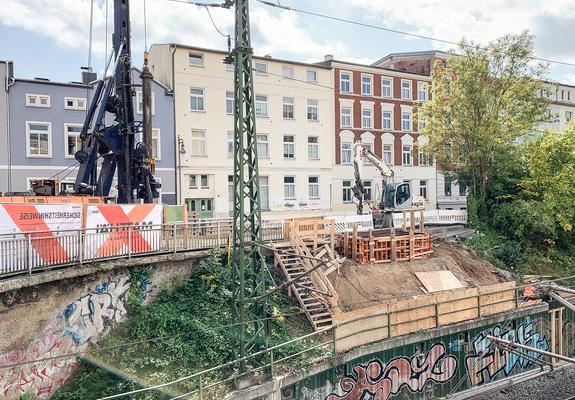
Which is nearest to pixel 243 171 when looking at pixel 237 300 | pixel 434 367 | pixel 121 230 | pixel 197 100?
pixel 237 300

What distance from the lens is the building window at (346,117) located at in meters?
36.8

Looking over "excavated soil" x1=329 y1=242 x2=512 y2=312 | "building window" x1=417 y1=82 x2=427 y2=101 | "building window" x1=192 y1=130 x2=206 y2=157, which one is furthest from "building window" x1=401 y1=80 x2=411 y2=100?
"excavated soil" x1=329 y1=242 x2=512 y2=312

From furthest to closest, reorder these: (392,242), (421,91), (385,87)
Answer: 1. (421,91)
2. (385,87)
3. (392,242)

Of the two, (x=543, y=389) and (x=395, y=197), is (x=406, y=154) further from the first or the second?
(x=543, y=389)

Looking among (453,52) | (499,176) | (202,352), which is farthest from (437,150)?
(202,352)

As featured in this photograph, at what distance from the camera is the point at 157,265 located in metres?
14.7

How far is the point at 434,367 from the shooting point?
52.6 feet

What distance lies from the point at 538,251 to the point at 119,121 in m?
22.3

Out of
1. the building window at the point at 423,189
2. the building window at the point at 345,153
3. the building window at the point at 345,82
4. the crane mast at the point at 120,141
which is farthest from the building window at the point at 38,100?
the building window at the point at 423,189

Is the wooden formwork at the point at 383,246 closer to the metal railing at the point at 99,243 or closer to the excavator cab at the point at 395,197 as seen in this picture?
the excavator cab at the point at 395,197

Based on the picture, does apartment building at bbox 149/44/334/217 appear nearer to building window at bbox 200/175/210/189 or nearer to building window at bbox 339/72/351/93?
building window at bbox 200/175/210/189

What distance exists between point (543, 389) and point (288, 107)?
23.9m

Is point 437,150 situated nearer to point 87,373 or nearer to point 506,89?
point 506,89

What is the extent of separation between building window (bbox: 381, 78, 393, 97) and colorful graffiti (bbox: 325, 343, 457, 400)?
2636 centimetres
